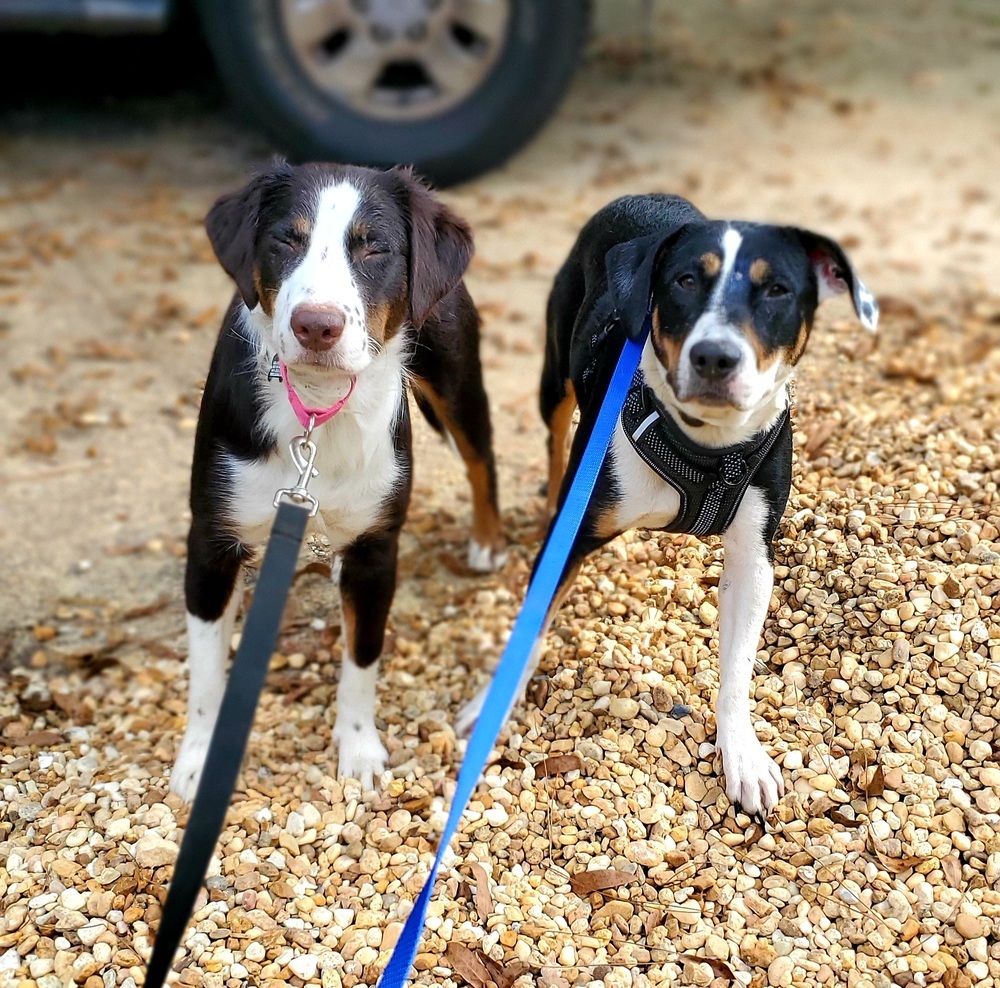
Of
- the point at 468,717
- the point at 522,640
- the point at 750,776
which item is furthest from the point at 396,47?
the point at 522,640

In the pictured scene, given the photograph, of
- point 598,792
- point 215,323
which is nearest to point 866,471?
point 598,792

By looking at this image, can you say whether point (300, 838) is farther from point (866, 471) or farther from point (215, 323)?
point (215, 323)

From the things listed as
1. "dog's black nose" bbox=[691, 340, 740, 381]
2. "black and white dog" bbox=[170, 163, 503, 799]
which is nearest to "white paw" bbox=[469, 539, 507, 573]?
"black and white dog" bbox=[170, 163, 503, 799]

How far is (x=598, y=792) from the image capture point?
123 inches

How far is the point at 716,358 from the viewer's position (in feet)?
8.18

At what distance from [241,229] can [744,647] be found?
1.57 meters

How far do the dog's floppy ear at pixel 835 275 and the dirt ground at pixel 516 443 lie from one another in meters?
0.88

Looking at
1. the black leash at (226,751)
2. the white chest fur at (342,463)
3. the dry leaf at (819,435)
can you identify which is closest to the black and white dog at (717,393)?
the white chest fur at (342,463)

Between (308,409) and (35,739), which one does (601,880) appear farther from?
(35,739)

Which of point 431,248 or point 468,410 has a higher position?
point 431,248

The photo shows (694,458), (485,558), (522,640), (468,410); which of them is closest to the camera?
(522,640)

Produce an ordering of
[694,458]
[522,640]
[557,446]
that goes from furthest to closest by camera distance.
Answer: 1. [557,446]
2. [694,458]
3. [522,640]

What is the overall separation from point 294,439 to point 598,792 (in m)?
1.18

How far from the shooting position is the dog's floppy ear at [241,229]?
2756mm
